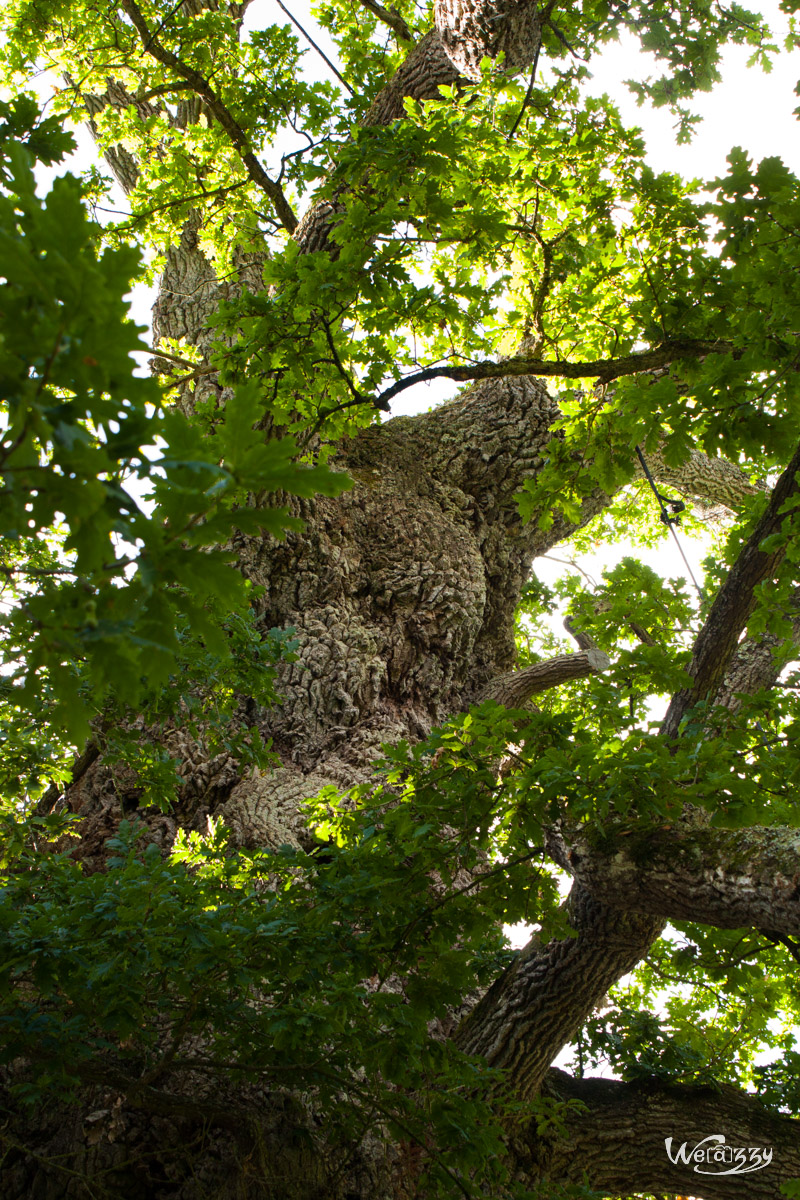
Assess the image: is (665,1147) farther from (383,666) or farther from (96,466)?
(96,466)

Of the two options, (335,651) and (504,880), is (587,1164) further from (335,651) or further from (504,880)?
(335,651)

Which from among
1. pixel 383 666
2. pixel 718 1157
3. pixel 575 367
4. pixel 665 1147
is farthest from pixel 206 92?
pixel 718 1157

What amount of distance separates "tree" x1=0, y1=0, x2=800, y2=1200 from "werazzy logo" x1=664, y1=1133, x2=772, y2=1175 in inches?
0.6

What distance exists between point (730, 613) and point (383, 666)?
1934mm

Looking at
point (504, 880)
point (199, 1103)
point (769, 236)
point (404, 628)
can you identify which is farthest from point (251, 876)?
point (769, 236)

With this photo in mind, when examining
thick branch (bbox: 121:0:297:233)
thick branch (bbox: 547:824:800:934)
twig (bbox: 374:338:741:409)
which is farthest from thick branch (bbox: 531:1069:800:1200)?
thick branch (bbox: 121:0:297:233)

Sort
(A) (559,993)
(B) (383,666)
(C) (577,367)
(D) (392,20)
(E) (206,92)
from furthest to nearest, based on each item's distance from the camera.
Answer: (D) (392,20) < (E) (206,92) < (B) (383,666) < (C) (577,367) < (A) (559,993)

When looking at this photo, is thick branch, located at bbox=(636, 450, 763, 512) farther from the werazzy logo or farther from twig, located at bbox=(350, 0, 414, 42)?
the werazzy logo

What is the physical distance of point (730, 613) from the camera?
10.5 feet

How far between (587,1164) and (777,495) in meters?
2.97

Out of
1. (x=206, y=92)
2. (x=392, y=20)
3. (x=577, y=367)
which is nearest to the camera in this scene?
(x=577, y=367)

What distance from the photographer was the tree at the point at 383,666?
1043mm

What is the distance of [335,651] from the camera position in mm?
4125

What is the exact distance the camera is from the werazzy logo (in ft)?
10.0
